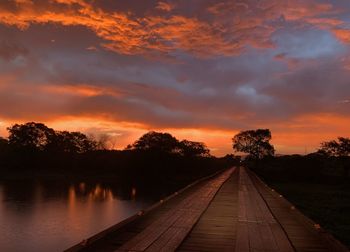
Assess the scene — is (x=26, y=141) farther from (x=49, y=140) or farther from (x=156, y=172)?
(x=156, y=172)

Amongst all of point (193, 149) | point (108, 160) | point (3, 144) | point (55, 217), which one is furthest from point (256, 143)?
point (55, 217)

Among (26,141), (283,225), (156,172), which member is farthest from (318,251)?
(26,141)

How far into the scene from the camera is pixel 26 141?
85625 mm

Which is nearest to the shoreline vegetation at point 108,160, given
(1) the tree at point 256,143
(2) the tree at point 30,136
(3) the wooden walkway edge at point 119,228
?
(2) the tree at point 30,136

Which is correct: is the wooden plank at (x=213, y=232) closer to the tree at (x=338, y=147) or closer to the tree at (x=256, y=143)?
the tree at (x=338, y=147)

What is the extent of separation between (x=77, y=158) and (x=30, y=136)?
35.7 ft

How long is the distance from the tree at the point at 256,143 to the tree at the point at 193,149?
1343cm

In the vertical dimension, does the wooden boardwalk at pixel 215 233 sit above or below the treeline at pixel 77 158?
below

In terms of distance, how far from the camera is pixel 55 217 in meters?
27.9

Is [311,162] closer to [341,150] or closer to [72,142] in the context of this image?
[341,150]

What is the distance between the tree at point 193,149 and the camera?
11080cm

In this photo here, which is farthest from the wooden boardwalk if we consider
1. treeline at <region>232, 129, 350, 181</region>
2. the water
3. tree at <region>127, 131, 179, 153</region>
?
tree at <region>127, 131, 179, 153</region>

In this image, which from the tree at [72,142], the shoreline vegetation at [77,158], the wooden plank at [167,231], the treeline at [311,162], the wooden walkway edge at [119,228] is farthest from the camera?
the tree at [72,142]

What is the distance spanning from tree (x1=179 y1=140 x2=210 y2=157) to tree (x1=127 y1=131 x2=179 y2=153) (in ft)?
50.2
